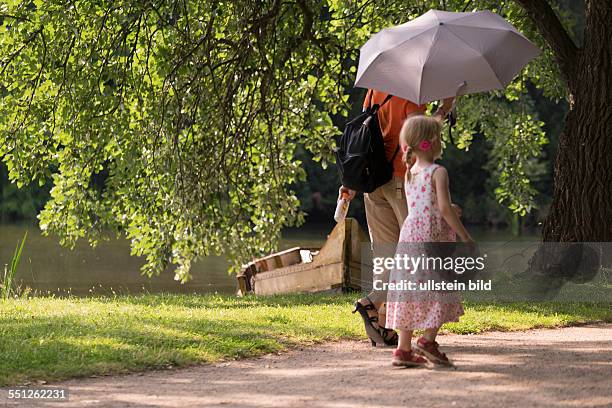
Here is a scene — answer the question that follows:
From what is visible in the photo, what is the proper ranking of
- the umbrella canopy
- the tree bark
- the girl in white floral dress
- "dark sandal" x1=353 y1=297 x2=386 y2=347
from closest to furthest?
the girl in white floral dress → the umbrella canopy → "dark sandal" x1=353 y1=297 x2=386 y2=347 → the tree bark

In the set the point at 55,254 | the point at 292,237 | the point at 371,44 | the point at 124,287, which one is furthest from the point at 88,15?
the point at 292,237

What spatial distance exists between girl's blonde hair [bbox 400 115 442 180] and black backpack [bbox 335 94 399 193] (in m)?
0.69

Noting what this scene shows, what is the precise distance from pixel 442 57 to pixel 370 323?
1961mm

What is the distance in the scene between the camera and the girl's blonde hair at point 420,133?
21.9ft

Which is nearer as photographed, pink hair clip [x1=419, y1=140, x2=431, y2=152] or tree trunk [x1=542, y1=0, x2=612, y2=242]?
pink hair clip [x1=419, y1=140, x2=431, y2=152]

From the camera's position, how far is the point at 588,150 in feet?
39.7

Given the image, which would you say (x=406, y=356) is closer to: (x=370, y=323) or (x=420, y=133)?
(x=370, y=323)

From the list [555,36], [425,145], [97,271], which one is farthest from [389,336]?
[97,271]

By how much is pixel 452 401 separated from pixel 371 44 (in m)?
3.13

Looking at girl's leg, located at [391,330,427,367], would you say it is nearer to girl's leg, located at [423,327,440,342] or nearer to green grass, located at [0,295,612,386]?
girl's leg, located at [423,327,440,342]

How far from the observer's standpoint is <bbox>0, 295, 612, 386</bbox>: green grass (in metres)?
7.02

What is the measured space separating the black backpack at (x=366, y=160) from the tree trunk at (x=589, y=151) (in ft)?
17.3

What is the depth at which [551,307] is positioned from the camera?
10484 mm

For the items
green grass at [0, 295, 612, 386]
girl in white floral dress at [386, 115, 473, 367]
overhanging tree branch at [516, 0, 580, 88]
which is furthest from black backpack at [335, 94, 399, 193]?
overhanging tree branch at [516, 0, 580, 88]
